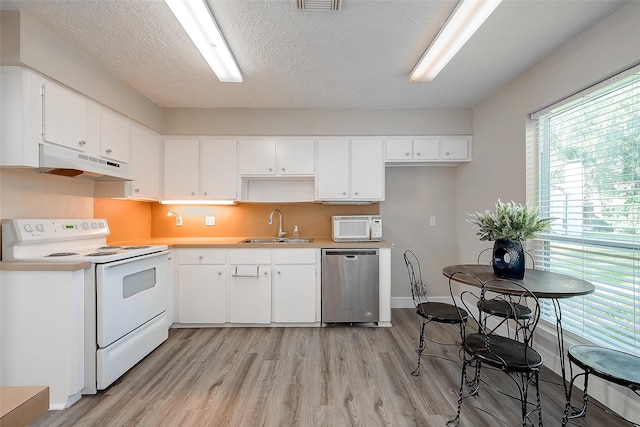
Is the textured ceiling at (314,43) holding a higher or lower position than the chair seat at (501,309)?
higher

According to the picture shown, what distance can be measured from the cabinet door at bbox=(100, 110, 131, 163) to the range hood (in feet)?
0.51

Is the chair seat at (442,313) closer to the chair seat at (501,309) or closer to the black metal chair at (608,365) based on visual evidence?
the chair seat at (501,309)

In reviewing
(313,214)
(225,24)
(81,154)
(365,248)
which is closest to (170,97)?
(81,154)

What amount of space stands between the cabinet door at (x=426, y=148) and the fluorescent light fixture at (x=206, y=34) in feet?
7.07

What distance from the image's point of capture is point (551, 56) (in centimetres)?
229

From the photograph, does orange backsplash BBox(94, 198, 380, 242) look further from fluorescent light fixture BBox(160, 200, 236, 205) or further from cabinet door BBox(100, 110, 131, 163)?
cabinet door BBox(100, 110, 131, 163)

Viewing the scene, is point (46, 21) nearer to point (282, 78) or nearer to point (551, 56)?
point (282, 78)

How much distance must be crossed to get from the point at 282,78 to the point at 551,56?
7.29 ft

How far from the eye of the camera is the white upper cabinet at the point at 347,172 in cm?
343

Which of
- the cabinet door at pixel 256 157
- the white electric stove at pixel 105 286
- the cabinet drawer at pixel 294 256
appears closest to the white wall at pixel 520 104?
the cabinet drawer at pixel 294 256

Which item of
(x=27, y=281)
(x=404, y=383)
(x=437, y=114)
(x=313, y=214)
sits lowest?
(x=404, y=383)

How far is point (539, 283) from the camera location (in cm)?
175

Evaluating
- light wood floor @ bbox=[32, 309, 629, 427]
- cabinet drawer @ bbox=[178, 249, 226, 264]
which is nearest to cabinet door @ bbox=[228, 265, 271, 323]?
cabinet drawer @ bbox=[178, 249, 226, 264]

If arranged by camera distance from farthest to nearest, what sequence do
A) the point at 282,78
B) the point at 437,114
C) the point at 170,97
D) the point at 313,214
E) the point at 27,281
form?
the point at 313,214
the point at 437,114
the point at 170,97
the point at 282,78
the point at 27,281
